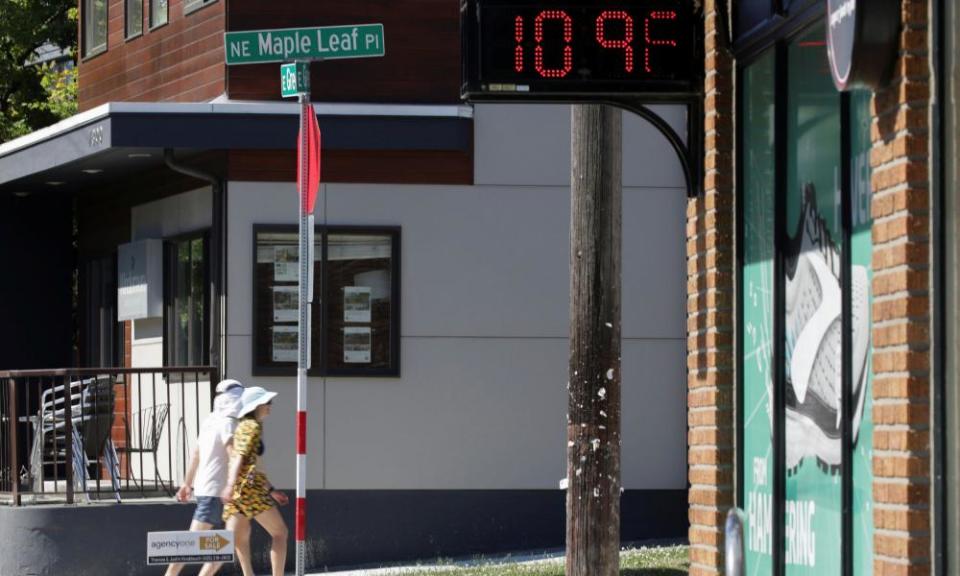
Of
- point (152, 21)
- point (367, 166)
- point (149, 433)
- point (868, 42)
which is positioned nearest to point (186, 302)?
point (149, 433)

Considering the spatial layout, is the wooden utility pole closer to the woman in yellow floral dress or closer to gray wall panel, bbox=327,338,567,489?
the woman in yellow floral dress

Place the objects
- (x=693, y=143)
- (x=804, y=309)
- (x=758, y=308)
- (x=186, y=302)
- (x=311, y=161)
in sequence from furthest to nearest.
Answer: (x=186, y=302) < (x=311, y=161) < (x=693, y=143) < (x=758, y=308) < (x=804, y=309)

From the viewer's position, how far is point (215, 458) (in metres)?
13.1

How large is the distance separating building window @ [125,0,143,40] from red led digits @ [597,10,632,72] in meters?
12.0

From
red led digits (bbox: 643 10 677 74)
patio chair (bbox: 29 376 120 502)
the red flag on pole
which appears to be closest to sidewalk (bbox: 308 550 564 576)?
patio chair (bbox: 29 376 120 502)

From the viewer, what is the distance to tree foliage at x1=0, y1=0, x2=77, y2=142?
25.1 meters

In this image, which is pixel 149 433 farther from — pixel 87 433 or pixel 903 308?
→ pixel 903 308

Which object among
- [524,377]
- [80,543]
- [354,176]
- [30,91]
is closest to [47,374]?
[80,543]

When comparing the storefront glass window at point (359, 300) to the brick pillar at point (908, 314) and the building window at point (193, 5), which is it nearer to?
the building window at point (193, 5)

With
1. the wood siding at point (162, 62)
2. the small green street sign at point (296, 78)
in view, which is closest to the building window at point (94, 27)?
the wood siding at point (162, 62)

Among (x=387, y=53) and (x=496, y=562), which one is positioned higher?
(x=387, y=53)

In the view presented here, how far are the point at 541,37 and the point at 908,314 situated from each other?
286 centimetres

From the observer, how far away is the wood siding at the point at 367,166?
16359 millimetres

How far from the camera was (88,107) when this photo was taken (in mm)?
20250
